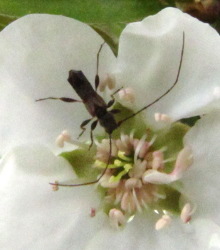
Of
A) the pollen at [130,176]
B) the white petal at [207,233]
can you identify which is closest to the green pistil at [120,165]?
the pollen at [130,176]

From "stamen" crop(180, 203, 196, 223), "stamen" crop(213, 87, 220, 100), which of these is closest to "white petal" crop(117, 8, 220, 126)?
"stamen" crop(213, 87, 220, 100)

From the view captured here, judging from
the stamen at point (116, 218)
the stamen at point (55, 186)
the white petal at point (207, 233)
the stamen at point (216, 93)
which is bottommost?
the white petal at point (207, 233)

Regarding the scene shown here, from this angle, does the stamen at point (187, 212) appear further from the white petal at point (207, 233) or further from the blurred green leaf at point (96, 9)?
the blurred green leaf at point (96, 9)

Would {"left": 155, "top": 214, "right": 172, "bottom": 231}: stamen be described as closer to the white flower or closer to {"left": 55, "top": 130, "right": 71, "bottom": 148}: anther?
the white flower

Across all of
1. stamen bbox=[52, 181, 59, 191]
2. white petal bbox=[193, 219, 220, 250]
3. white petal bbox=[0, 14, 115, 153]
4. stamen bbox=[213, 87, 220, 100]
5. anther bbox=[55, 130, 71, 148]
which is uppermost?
white petal bbox=[0, 14, 115, 153]

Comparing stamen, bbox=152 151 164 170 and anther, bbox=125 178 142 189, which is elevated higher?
stamen, bbox=152 151 164 170

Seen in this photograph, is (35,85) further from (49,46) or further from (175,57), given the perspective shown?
(175,57)
